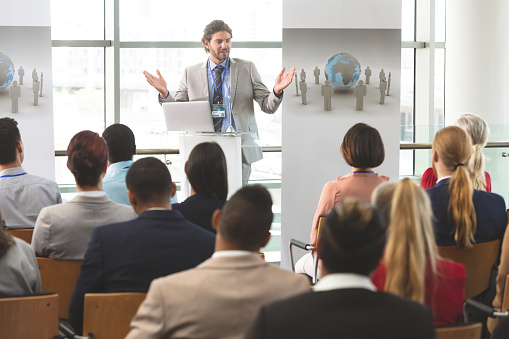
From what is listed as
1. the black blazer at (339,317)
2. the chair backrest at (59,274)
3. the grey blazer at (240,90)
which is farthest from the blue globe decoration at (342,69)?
the black blazer at (339,317)

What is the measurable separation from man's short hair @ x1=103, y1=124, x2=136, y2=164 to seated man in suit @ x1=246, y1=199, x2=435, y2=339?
8.62 ft

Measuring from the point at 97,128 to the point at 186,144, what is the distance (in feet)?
12.3

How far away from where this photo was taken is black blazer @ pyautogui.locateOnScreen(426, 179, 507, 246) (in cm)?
323

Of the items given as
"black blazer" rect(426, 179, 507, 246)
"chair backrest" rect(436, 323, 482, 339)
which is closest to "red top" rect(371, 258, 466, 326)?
"chair backrest" rect(436, 323, 482, 339)

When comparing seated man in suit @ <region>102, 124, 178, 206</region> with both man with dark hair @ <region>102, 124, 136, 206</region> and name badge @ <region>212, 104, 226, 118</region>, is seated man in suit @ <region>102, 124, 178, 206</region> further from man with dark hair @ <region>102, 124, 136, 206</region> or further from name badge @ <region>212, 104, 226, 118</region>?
name badge @ <region>212, 104, 226, 118</region>

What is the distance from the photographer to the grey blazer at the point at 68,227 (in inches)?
117

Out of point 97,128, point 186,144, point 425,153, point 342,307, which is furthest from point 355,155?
point 97,128

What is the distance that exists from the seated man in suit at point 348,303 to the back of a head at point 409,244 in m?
0.35

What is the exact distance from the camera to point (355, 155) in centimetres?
390

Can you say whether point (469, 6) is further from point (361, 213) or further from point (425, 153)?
point (361, 213)

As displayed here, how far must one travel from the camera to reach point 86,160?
3.24 meters

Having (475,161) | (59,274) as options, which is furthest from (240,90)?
(59,274)

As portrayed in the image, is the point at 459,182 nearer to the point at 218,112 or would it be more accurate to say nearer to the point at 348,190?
the point at 348,190

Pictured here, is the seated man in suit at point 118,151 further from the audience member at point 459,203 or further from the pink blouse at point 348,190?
the audience member at point 459,203
